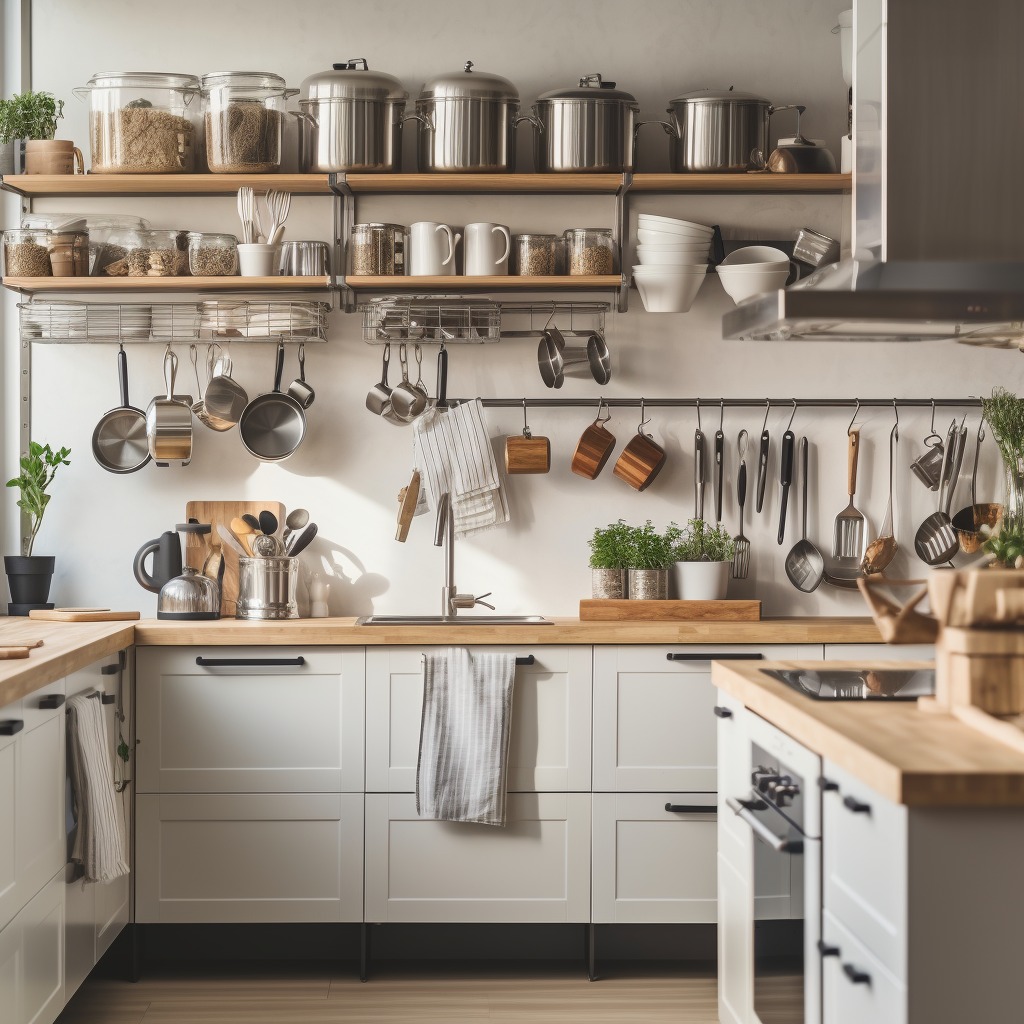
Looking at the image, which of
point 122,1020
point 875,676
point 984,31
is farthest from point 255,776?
point 984,31

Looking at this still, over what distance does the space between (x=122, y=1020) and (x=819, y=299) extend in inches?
91.9

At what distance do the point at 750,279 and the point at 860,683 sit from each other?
166cm

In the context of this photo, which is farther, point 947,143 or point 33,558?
point 33,558

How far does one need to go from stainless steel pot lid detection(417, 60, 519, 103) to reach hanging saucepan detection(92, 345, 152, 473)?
1229 mm

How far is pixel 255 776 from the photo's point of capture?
3154 millimetres

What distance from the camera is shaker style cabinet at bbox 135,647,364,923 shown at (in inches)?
124

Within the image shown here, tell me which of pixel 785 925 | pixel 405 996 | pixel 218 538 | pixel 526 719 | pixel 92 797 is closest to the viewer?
pixel 785 925

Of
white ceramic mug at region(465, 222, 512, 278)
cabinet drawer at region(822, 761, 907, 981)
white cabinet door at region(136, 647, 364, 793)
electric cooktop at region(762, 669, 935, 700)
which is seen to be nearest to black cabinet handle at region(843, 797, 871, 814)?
cabinet drawer at region(822, 761, 907, 981)

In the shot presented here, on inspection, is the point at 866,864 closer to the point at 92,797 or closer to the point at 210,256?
the point at 92,797

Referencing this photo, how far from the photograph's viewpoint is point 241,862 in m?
3.15

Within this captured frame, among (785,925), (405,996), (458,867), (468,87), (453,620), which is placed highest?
(468,87)

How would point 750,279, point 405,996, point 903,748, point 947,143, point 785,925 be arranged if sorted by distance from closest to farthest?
point 903,748 → point 785,925 → point 947,143 → point 405,996 → point 750,279

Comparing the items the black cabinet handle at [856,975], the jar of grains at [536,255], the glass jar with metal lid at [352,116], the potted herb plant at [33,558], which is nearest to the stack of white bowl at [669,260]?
the jar of grains at [536,255]

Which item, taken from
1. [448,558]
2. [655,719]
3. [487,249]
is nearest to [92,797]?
[448,558]
